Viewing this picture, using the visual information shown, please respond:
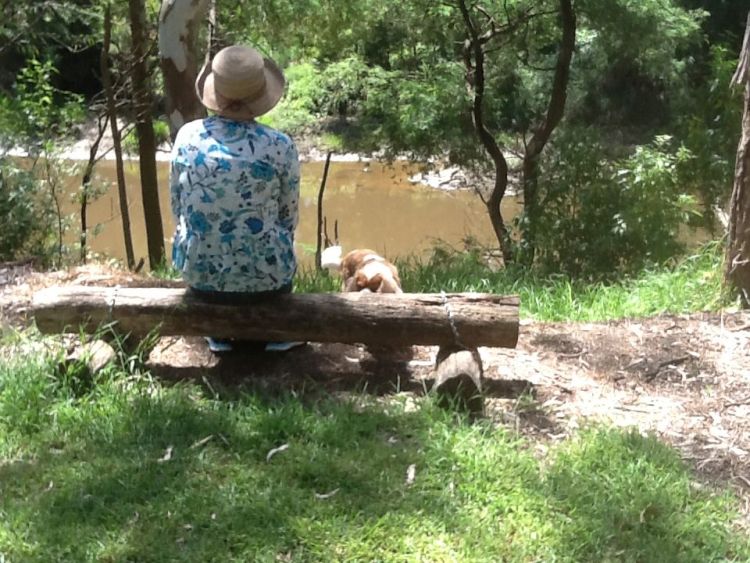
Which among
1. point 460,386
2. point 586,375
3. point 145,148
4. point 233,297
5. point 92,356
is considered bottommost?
point 586,375

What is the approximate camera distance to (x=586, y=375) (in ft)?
15.0

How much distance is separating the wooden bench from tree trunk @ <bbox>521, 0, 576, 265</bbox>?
4927mm

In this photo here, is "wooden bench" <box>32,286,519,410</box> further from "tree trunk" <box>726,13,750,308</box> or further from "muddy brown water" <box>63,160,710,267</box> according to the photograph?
"muddy brown water" <box>63,160,710,267</box>

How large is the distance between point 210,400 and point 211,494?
806 mm

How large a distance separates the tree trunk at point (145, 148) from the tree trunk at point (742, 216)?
6.61m

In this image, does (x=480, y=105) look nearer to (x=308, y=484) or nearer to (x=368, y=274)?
(x=368, y=274)

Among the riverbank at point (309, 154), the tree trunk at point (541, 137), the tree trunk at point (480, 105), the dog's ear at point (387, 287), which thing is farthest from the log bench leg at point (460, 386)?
the riverbank at point (309, 154)

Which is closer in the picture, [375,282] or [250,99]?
[250,99]

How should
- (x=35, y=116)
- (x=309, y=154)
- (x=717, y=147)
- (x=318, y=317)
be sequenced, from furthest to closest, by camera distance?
(x=309, y=154) < (x=35, y=116) < (x=717, y=147) < (x=318, y=317)

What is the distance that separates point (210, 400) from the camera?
13.2ft

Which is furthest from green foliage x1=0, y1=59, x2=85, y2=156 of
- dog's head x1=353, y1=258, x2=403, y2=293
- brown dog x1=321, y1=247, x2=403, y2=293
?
dog's head x1=353, y1=258, x2=403, y2=293

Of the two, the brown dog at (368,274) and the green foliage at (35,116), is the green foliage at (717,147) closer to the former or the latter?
the brown dog at (368,274)

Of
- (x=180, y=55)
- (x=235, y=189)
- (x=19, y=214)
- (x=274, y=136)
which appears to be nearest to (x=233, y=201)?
(x=235, y=189)

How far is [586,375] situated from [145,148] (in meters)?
7.65
